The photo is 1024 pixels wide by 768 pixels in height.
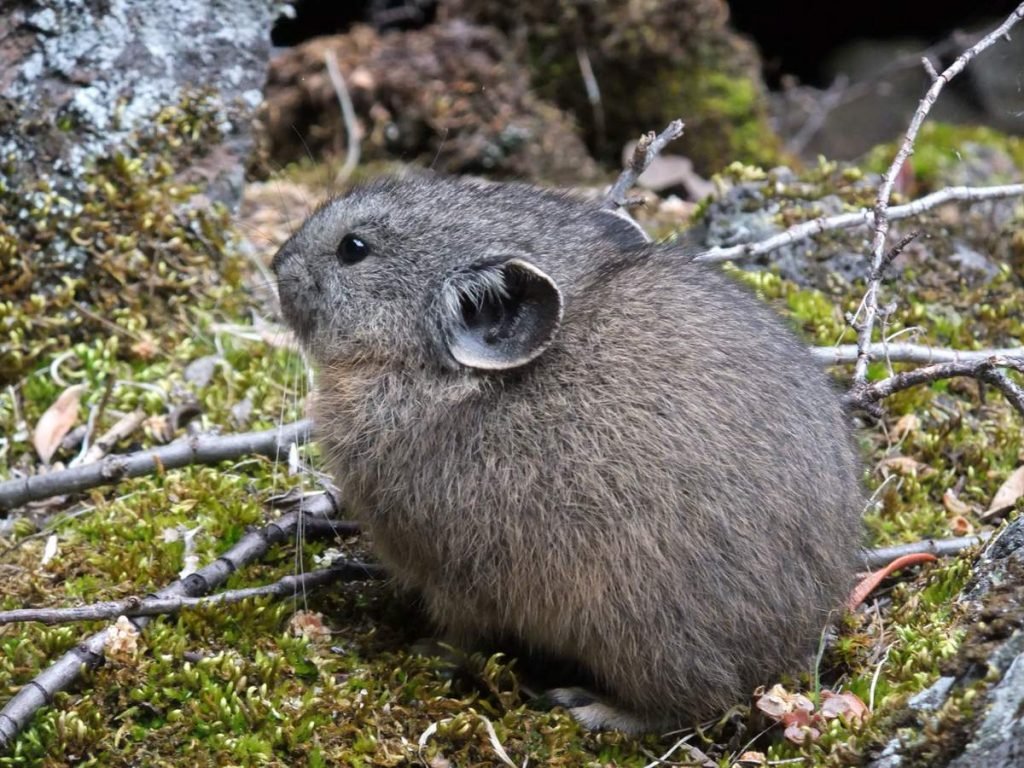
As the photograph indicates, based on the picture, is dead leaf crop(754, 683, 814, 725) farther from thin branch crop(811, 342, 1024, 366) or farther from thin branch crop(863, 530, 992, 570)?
thin branch crop(811, 342, 1024, 366)

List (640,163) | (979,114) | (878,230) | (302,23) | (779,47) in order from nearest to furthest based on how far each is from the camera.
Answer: (878,230), (640,163), (979,114), (302,23), (779,47)

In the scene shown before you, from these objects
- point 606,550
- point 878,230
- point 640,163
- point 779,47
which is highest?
point 779,47

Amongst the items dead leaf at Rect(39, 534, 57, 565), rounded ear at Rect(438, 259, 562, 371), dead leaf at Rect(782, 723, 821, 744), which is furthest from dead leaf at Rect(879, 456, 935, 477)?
dead leaf at Rect(39, 534, 57, 565)

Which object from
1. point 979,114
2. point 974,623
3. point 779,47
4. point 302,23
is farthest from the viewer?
point 779,47

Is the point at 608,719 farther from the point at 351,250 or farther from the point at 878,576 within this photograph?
the point at 351,250

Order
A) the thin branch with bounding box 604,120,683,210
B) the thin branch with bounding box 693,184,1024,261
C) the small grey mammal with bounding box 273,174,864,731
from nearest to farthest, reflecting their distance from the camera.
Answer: the small grey mammal with bounding box 273,174,864,731, the thin branch with bounding box 604,120,683,210, the thin branch with bounding box 693,184,1024,261

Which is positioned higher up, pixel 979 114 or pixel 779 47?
pixel 779 47

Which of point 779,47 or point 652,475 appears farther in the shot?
point 779,47

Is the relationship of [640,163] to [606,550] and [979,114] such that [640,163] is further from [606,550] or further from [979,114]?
[979,114]

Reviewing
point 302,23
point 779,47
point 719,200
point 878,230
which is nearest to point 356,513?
point 878,230
